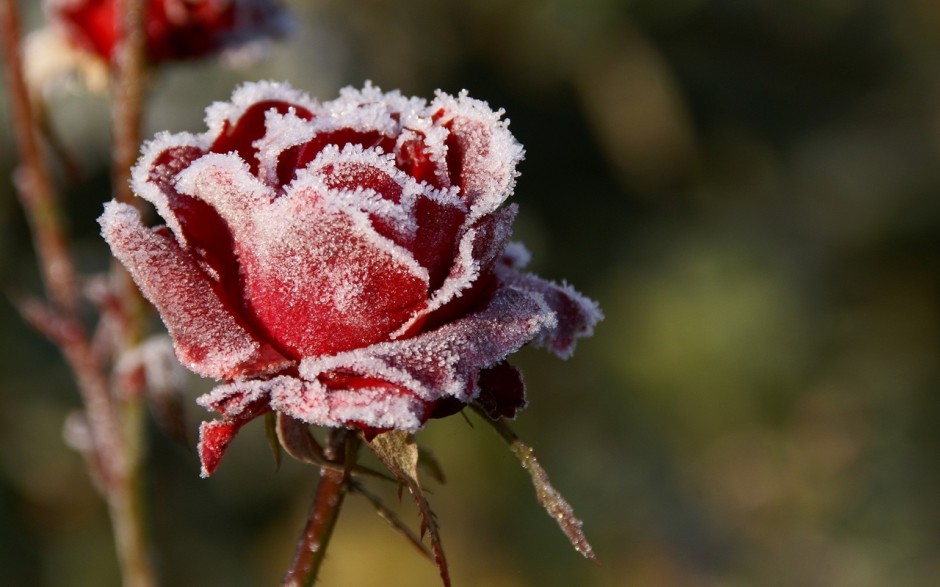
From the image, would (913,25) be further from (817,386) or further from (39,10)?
(39,10)

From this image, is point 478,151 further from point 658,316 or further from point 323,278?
point 658,316

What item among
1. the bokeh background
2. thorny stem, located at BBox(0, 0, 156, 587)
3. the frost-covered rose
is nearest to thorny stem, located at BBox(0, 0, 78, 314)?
thorny stem, located at BBox(0, 0, 156, 587)

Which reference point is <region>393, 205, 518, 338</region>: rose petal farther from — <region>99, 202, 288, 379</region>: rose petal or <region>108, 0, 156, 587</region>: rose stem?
<region>108, 0, 156, 587</region>: rose stem

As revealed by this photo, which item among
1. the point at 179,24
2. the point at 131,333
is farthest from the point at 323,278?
the point at 179,24

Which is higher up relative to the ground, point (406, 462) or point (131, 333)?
point (131, 333)

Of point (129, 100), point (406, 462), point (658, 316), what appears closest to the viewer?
point (406, 462)

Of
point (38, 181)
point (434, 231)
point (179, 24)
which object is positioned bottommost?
point (434, 231)

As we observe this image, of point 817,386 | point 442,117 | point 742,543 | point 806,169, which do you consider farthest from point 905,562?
point 442,117
